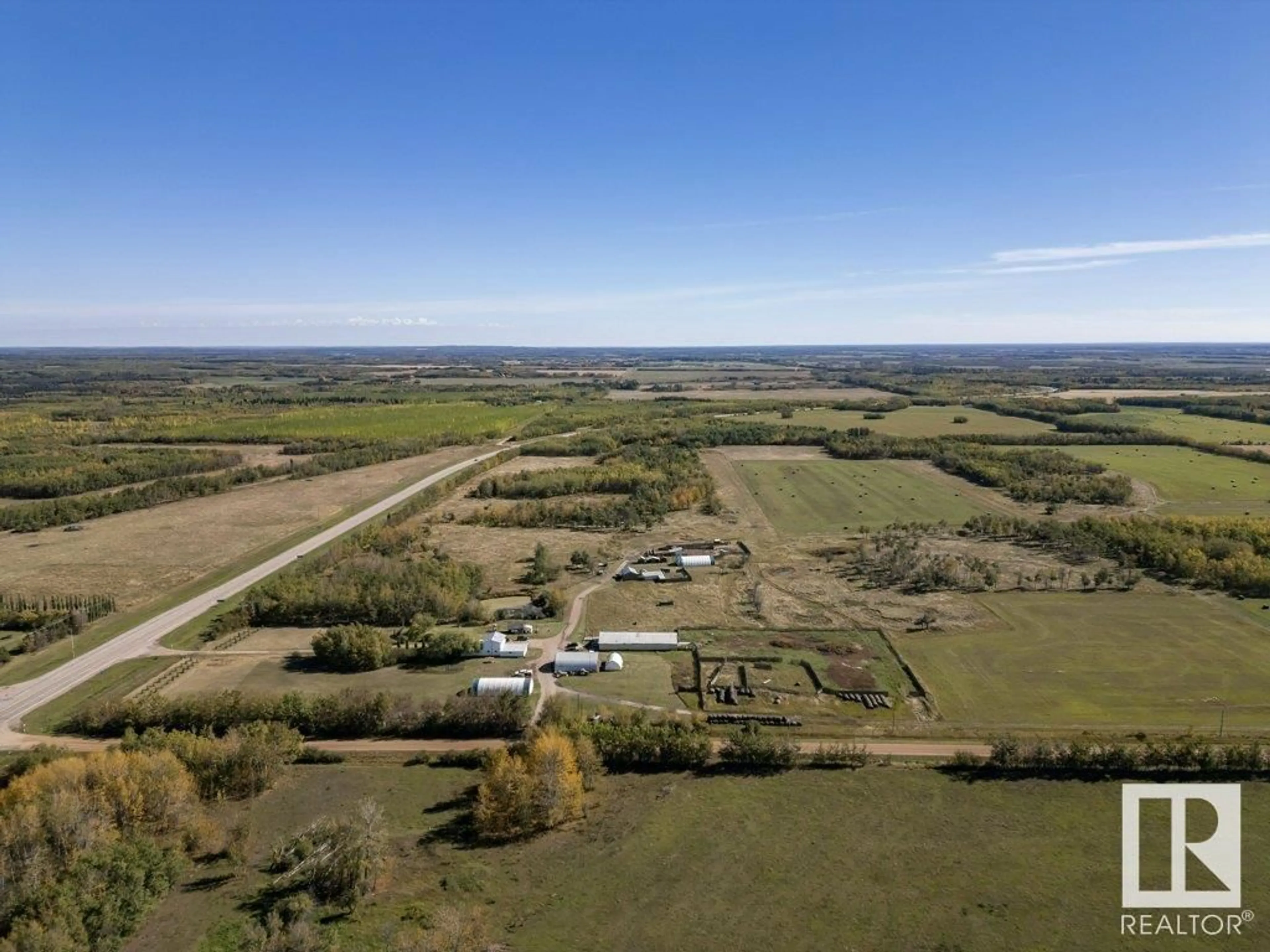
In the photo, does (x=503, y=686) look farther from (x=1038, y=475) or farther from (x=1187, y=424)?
(x=1187, y=424)

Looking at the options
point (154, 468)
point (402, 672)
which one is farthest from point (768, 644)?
point (154, 468)

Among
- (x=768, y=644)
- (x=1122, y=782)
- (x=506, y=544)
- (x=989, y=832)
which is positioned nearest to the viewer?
(x=989, y=832)

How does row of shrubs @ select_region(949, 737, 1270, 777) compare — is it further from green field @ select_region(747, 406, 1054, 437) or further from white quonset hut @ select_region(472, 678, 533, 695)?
green field @ select_region(747, 406, 1054, 437)

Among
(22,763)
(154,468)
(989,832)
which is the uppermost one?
(154,468)

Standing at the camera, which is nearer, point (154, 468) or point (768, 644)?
point (768, 644)

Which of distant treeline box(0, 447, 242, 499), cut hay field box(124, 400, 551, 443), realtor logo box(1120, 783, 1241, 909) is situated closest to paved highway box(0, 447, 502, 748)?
distant treeline box(0, 447, 242, 499)

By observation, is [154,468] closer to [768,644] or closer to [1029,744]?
[768,644]
